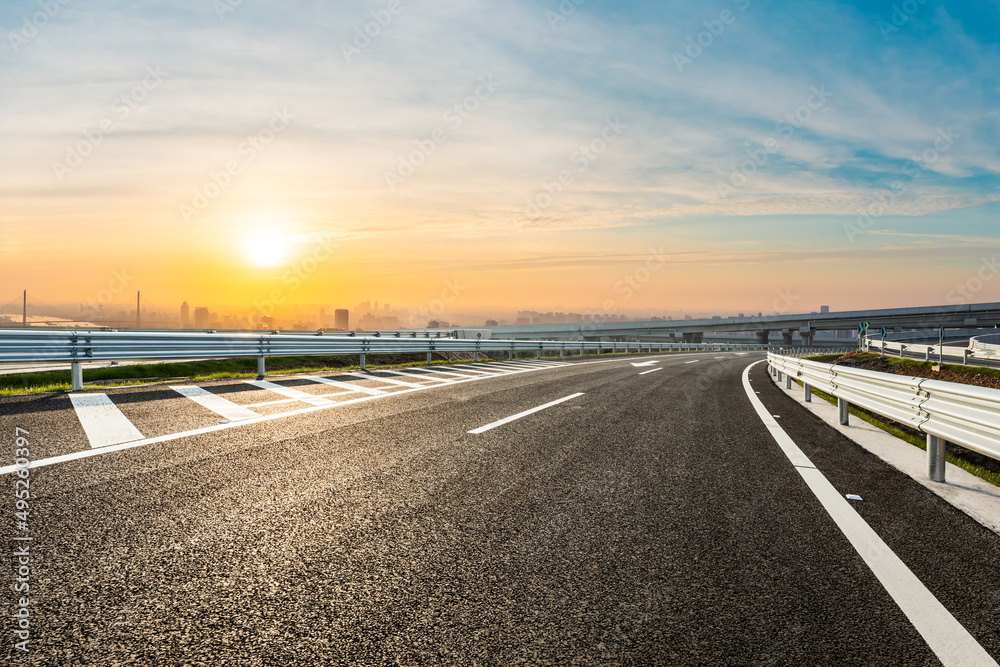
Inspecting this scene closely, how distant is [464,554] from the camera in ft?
10.5

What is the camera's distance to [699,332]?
12088 centimetres

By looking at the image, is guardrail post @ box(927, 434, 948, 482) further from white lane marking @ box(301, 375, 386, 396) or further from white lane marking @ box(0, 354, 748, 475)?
white lane marking @ box(301, 375, 386, 396)

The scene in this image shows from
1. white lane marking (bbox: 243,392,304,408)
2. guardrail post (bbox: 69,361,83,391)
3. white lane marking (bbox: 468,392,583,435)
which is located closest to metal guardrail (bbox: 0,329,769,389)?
guardrail post (bbox: 69,361,83,391)

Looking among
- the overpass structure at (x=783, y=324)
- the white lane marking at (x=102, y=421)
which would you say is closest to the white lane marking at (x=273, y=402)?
the white lane marking at (x=102, y=421)

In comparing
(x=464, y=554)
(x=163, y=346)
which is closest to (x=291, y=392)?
(x=163, y=346)

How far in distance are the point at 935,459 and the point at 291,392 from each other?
29.0 ft

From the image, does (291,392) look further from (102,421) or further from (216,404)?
(102,421)

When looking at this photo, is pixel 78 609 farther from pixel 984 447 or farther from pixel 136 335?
pixel 136 335

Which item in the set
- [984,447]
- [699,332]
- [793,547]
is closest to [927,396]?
[984,447]

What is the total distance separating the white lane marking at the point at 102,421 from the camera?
5703 mm

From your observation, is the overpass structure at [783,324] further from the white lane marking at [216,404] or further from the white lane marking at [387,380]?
the white lane marking at [216,404]

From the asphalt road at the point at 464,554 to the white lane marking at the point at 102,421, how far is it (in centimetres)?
18

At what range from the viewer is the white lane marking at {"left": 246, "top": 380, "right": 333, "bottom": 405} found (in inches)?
355

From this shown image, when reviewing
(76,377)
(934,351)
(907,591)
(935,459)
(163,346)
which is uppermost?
(163,346)
